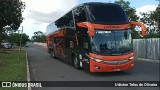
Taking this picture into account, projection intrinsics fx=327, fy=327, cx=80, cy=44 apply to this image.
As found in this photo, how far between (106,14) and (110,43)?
162 centimetres

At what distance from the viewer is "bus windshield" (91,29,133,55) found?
52.8ft

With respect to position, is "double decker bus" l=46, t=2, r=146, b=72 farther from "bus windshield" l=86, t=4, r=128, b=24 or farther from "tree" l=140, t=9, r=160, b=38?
"tree" l=140, t=9, r=160, b=38

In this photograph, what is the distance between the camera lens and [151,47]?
3241 centimetres

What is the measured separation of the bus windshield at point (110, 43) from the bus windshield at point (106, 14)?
0.62 m

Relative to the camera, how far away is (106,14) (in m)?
16.8

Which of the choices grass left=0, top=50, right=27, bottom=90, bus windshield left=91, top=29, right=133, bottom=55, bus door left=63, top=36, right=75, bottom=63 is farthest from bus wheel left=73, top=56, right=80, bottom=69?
bus windshield left=91, top=29, right=133, bottom=55

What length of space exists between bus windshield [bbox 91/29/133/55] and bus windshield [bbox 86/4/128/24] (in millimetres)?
618

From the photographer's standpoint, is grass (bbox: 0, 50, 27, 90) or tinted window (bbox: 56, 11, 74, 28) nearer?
grass (bbox: 0, 50, 27, 90)

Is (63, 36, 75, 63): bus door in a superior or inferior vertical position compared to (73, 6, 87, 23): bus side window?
inferior

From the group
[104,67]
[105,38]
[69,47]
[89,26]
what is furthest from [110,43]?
[69,47]

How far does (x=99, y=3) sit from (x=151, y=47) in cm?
1617

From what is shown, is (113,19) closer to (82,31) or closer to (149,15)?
(82,31)

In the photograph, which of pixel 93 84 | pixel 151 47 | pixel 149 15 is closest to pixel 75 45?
pixel 93 84

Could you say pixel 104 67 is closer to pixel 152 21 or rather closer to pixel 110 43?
pixel 110 43
